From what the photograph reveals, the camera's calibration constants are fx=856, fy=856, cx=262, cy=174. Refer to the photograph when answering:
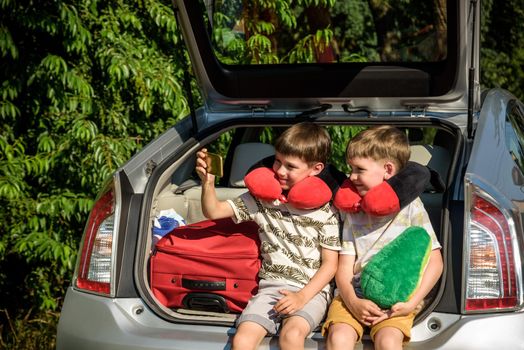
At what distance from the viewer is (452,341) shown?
8.94ft

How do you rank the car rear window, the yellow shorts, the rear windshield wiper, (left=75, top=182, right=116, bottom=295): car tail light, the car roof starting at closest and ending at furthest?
the yellow shorts → (left=75, top=182, right=116, bottom=295): car tail light → the car roof → the rear windshield wiper → the car rear window

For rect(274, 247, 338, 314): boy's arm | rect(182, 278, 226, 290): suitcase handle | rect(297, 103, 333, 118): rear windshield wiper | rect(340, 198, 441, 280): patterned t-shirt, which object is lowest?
rect(182, 278, 226, 290): suitcase handle

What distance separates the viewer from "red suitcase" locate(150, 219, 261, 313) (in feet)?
10.9

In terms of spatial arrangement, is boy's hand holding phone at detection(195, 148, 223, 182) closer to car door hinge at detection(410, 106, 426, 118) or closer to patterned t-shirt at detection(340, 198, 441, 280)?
patterned t-shirt at detection(340, 198, 441, 280)

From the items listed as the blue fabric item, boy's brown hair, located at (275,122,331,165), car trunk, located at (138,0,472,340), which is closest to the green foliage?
car trunk, located at (138,0,472,340)

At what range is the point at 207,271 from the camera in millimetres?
3340

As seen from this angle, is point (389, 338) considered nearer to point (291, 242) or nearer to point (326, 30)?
point (291, 242)

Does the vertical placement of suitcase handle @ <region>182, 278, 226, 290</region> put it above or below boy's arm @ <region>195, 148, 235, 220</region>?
below

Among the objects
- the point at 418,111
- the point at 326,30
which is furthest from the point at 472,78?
the point at 326,30

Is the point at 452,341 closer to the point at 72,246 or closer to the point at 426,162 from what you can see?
the point at 426,162

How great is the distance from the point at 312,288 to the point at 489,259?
2.13 feet

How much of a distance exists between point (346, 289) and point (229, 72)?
4.75 ft

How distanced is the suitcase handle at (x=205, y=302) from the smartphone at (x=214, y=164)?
1.57ft

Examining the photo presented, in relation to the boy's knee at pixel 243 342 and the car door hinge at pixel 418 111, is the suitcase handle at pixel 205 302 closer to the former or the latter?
the boy's knee at pixel 243 342
